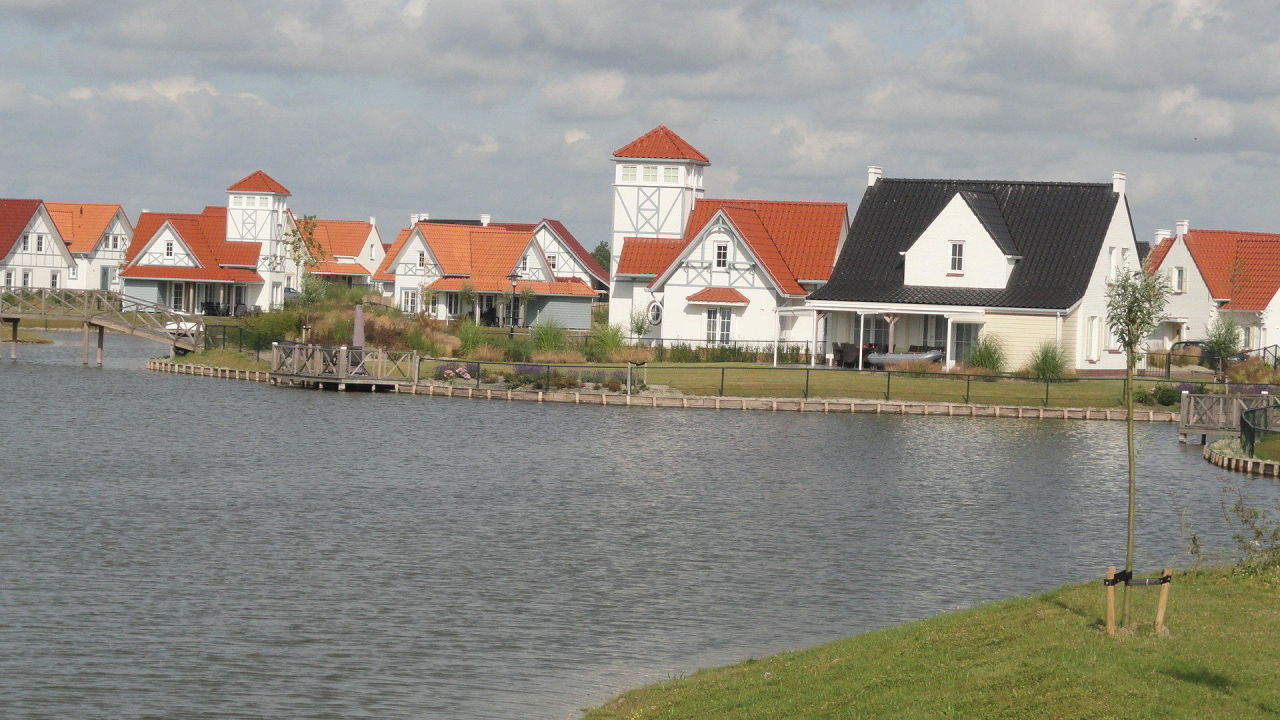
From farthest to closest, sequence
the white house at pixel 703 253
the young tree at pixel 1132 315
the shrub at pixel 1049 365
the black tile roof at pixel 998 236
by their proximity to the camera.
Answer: the white house at pixel 703 253, the black tile roof at pixel 998 236, the shrub at pixel 1049 365, the young tree at pixel 1132 315

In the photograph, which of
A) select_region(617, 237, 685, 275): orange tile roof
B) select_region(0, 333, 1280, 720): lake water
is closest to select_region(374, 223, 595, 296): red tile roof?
Result: select_region(617, 237, 685, 275): orange tile roof

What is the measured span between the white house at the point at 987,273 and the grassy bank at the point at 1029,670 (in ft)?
139

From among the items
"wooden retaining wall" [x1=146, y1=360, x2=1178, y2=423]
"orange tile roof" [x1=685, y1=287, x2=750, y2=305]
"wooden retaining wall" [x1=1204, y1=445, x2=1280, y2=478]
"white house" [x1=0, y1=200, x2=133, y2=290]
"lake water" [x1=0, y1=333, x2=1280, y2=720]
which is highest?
"white house" [x1=0, y1=200, x2=133, y2=290]

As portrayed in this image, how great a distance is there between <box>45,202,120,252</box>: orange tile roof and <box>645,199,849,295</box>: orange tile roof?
59.7 meters

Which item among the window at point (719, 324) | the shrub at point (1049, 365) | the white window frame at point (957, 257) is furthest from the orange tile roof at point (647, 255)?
the shrub at point (1049, 365)

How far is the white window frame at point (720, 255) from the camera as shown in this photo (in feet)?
223

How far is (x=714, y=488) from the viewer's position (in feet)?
109

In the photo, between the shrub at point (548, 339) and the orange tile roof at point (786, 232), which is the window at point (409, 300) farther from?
the shrub at point (548, 339)

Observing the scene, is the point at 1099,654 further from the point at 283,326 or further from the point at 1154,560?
the point at 283,326

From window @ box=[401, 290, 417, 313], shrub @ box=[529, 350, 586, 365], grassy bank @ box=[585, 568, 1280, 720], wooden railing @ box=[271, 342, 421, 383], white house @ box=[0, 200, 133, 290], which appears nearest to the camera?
grassy bank @ box=[585, 568, 1280, 720]

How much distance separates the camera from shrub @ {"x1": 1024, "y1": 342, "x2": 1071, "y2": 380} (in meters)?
55.3

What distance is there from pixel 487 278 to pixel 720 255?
29.0m

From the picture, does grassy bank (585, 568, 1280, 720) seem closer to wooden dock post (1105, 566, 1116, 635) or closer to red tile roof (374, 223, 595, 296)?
wooden dock post (1105, 566, 1116, 635)

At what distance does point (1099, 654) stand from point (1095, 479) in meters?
23.3
